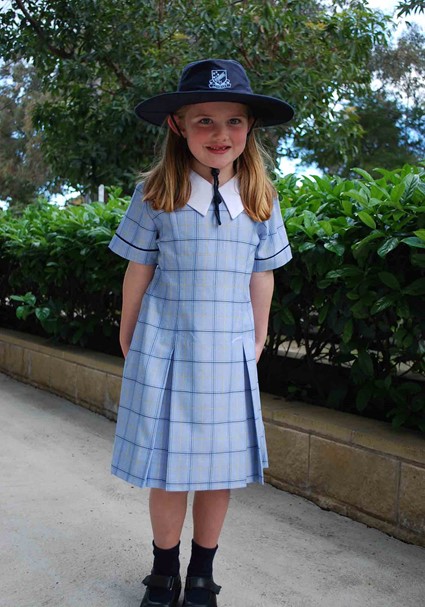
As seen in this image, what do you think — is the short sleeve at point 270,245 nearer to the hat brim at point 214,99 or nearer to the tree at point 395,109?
the hat brim at point 214,99

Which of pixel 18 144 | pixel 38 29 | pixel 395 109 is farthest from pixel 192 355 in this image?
pixel 18 144

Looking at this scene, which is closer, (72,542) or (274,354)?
(72,542)

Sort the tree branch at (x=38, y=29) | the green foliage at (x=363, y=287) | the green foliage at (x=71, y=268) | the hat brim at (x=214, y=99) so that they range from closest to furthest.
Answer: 1. the hat brim at (x=214, y=99)
2. the green foliage at (x=363, y=287)
3. the green foliage at (x=71, y=268)
4. the tree branch at (x=38, y=29)

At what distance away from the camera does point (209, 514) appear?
2205mm

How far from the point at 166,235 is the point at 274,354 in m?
1.83

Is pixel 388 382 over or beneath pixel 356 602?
over

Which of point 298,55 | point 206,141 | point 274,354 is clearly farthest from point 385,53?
point 206,141

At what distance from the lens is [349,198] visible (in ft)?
10.6

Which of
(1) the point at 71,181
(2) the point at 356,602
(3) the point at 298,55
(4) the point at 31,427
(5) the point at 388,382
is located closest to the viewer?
(2) the point at 356,602

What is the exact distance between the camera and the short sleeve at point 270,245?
2.23m

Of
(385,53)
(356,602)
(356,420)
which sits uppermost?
(385,53)

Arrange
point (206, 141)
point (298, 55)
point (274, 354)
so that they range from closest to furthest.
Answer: point (206, 141) < point (274, 354) < point (298, 55)

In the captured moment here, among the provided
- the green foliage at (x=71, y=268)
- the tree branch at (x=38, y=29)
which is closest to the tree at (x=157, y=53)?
the tree branch at (x=38, y=29)

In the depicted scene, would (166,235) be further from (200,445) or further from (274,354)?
(274,354)
